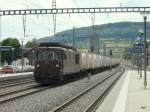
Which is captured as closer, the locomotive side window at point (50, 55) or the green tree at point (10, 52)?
the locomotive side window at point (50, 55)

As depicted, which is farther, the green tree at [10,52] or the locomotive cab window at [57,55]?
the green tree at [10,52]

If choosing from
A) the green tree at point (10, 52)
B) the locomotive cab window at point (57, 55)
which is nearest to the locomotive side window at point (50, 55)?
the locomotive cab window at point (57, 55)

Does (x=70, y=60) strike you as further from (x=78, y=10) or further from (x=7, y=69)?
(x=7, y=69)

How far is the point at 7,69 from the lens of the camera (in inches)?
3081

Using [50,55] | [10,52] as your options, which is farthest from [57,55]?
[10,52]

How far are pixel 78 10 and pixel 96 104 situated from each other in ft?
117

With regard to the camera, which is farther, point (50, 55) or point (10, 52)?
point (10, 52)

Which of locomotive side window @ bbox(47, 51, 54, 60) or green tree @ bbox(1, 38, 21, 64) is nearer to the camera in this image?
locomotive side window @ bbox(47, 51, 54, 60)

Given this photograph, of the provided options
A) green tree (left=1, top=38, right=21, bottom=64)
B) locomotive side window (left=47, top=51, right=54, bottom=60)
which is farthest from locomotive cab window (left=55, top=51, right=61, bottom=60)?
green tree (left=1, top=38, right=21, bottom=64)

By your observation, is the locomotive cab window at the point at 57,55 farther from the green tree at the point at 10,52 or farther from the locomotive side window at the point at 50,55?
the green tree at the point at 10,52

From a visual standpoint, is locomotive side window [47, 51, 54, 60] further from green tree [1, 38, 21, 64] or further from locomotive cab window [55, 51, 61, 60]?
green tree [1, 38, 21, 64]

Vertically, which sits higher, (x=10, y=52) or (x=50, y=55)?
(x=50, y=55)

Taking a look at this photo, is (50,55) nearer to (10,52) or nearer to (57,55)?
(57,55)

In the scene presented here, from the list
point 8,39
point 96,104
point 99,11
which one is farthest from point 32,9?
point 8,39
